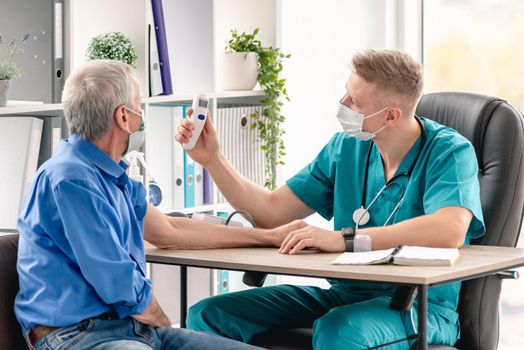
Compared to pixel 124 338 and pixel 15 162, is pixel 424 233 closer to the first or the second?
pixel 124 338

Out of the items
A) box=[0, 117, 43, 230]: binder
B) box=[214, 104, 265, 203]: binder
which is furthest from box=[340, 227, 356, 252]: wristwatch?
box=[214, 104, 265, 203]: binder

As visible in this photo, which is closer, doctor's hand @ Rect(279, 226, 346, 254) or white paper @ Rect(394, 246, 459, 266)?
white paper @ Rect(394, 246, 459, 266)

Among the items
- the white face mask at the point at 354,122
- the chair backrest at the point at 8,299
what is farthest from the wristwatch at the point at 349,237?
Result: the chair backrest at the point at 8,299

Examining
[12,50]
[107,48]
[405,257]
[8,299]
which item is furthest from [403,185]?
[12,50]

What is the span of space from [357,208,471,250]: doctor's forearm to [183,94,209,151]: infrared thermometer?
62 centimetres

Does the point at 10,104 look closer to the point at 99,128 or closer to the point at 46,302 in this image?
the point at 99,128

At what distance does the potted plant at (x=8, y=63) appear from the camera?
2.74m

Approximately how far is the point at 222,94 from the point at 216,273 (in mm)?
701

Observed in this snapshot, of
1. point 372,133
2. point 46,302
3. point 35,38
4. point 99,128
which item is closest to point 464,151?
point 372,133

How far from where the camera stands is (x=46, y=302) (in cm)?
192

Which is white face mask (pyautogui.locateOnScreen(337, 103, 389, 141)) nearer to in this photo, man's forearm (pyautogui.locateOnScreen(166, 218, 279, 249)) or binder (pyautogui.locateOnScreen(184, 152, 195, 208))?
man's forearm (pyautogui.locateOnScreen(166, 218, 279, 249))

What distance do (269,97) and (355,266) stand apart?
1.65 meters

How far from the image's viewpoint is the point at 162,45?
322 centimetres

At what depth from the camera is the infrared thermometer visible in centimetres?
259
